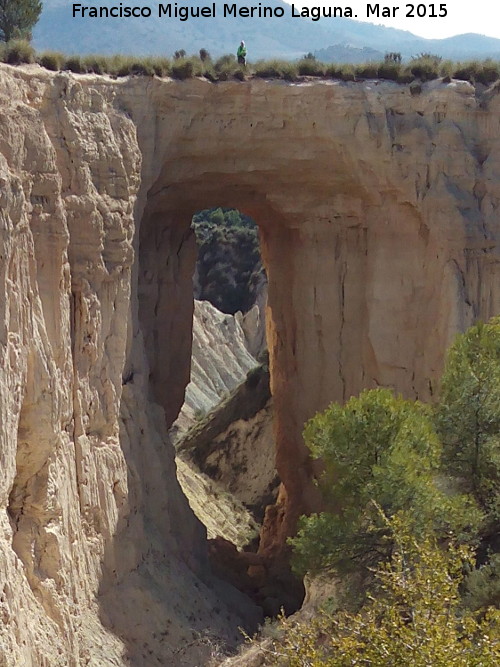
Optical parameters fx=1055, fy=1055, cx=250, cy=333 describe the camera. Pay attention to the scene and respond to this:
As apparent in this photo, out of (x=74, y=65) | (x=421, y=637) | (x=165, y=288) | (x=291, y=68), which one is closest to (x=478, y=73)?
(x=291, y=68)

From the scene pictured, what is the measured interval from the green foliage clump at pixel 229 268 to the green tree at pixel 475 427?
36.0 meters

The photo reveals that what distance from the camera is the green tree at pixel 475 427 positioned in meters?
13.4

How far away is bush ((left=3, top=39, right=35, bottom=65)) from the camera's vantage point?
15031 millimetres

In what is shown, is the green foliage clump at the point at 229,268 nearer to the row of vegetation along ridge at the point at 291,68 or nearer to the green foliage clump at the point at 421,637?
the row of vegetation along ridge at the point at 291,68

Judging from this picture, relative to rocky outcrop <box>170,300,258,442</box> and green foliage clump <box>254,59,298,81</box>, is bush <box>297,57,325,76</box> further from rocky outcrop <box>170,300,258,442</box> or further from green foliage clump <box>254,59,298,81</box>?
rocky outcrop <box>170,300,258,442</box>

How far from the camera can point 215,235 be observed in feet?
175

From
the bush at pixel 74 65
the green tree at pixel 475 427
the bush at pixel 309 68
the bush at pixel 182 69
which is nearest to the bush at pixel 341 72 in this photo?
the bush at pixel 309 68

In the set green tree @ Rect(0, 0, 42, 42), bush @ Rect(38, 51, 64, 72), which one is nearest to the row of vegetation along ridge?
bush @ Rect(38, 51, 64, 72)

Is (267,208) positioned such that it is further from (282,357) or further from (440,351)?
(440,351)

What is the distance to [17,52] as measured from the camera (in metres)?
15.1

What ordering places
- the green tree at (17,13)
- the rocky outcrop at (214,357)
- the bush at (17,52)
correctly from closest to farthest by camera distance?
1. the bush at (17,52)
2. the green tree at (17,13)
3. the rocky outcrop at (214,357)

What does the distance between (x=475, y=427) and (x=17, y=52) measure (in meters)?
8.27

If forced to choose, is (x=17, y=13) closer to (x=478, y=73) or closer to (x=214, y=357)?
(x=478, y=73)

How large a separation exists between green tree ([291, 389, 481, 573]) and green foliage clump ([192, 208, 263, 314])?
1441 inches
